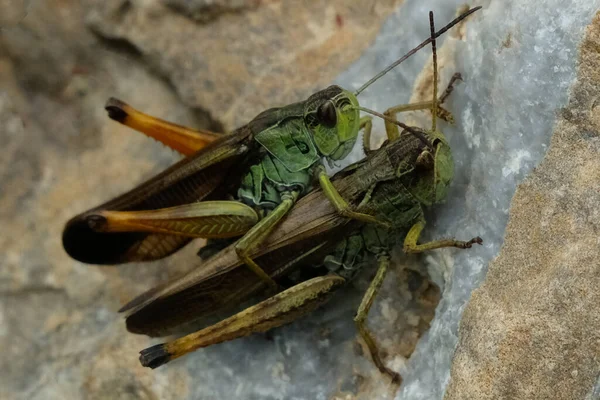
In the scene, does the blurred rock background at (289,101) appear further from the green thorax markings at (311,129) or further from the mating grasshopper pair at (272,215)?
the green thorax markings at (311,129)

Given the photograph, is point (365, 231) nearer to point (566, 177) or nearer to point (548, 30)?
point (566, 177)

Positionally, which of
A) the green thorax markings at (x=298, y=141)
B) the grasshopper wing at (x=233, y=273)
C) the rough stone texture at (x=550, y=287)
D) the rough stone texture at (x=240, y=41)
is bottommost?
the rough stone texture at (x=550, y=287)

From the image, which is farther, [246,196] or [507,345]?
[246,196]

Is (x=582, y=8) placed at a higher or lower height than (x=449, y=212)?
higher

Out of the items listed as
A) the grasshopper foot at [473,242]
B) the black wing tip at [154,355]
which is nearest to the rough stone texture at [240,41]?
the black wing tip at [154,355]

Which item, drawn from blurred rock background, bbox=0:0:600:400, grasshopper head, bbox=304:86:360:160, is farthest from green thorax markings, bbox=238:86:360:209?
blurred rock background, bbox=0:0:600:400

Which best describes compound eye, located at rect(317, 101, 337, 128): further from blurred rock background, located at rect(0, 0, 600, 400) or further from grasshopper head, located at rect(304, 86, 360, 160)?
blurred rock background, located at rect(0, 0, 600, 400)

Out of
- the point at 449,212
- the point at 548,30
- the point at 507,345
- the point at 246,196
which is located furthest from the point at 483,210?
the point at 246,196

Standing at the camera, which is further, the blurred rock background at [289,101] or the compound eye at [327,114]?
the compound eye at [327,114]
